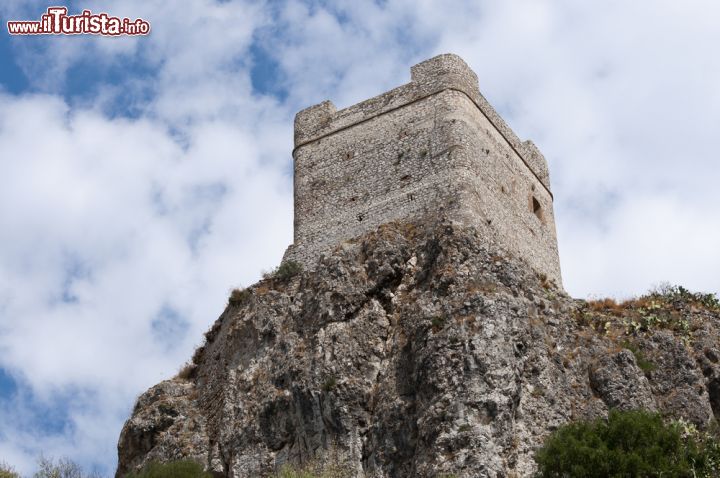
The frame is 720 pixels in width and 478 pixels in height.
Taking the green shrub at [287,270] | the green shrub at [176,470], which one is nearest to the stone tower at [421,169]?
the green shrub at [287,270]

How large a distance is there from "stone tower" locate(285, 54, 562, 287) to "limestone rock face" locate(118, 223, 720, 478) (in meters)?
1.16

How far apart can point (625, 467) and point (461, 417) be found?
4.01m

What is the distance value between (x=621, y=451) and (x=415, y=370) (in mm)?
5680

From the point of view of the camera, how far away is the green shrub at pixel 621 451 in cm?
2247

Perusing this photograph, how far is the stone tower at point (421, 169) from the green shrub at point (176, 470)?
6.78m

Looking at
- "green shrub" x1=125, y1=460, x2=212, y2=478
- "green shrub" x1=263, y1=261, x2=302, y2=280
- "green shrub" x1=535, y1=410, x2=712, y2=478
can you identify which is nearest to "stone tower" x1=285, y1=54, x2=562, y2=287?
"green shrub" x1=263, y1=261, x2=302, y2=280

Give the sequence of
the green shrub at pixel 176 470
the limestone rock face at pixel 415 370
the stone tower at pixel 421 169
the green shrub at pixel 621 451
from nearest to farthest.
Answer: the green shrub at pixel 621 451 → the limestone rock face at pixel 415 370 → the green shrub at pixel 176 470 → the stone tower at pixel 421 169

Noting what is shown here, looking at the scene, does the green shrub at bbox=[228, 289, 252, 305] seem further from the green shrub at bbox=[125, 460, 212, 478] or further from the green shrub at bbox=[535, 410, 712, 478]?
the green shrub at bbox=[535, 410, 712, 478]

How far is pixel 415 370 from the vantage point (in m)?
26.6

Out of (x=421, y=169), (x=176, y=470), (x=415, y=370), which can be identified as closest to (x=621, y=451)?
(x=415, y=370)

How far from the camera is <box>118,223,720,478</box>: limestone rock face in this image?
2550 cm

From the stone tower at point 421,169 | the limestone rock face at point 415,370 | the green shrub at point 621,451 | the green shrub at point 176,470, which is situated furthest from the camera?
the stone tower at point 421,169

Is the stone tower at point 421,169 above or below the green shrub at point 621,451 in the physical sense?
above

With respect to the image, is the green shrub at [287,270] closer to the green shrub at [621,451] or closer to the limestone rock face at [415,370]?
the limestone rock face at [415,370]
